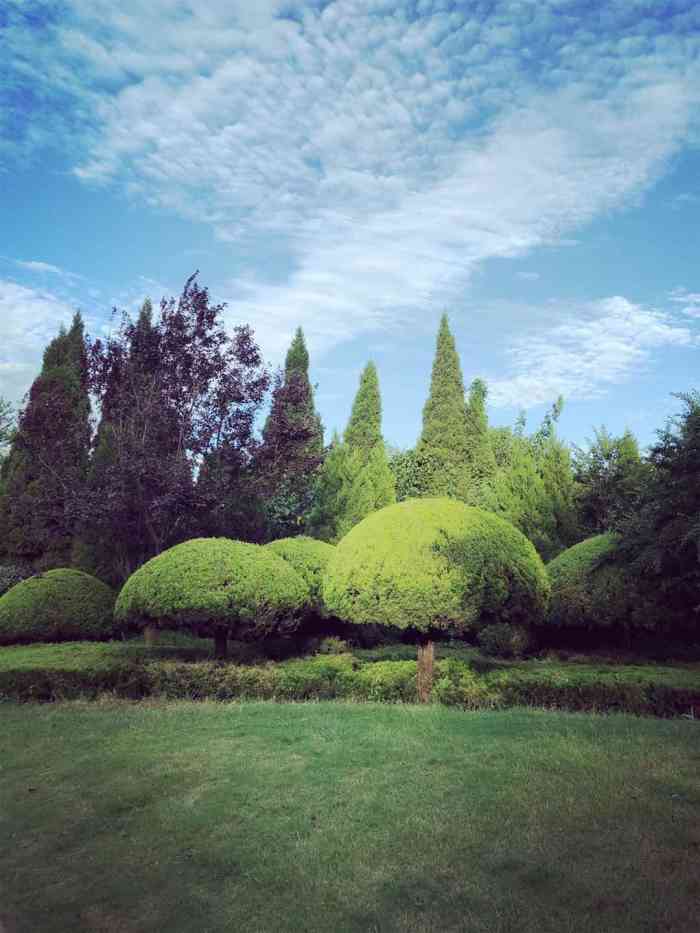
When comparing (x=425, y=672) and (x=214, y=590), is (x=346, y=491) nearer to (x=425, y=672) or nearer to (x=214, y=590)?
(x=214, y=590)

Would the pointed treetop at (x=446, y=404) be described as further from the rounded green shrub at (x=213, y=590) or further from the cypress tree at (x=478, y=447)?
A: the rounded green shrub at (x=213, y=590)

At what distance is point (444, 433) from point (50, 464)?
52.7 ft

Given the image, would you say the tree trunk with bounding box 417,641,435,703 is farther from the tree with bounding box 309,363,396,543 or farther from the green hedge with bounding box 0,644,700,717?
the tree with bounding box 309,363,396,543

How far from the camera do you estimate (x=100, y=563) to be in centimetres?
1997

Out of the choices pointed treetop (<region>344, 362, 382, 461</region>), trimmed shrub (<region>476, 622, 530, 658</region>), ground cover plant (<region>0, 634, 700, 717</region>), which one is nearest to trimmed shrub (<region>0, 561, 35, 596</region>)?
ground cover plant (<region>0, 634, 700, 717</region>)

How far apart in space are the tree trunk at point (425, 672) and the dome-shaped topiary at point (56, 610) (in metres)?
8.46

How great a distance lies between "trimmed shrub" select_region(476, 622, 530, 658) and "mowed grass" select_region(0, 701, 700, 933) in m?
7.46

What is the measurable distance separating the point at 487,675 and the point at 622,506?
804 centimetres

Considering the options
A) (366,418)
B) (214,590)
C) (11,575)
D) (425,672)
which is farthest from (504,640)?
(11,575)

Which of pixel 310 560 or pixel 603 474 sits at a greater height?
pixel 603 474

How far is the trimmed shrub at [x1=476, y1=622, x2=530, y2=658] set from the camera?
14.5m

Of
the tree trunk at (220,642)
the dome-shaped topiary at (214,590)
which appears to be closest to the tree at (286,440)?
the dome-shaped topiary at (214,590)

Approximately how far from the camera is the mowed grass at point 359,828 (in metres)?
3.51

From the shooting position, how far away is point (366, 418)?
27094 mm
